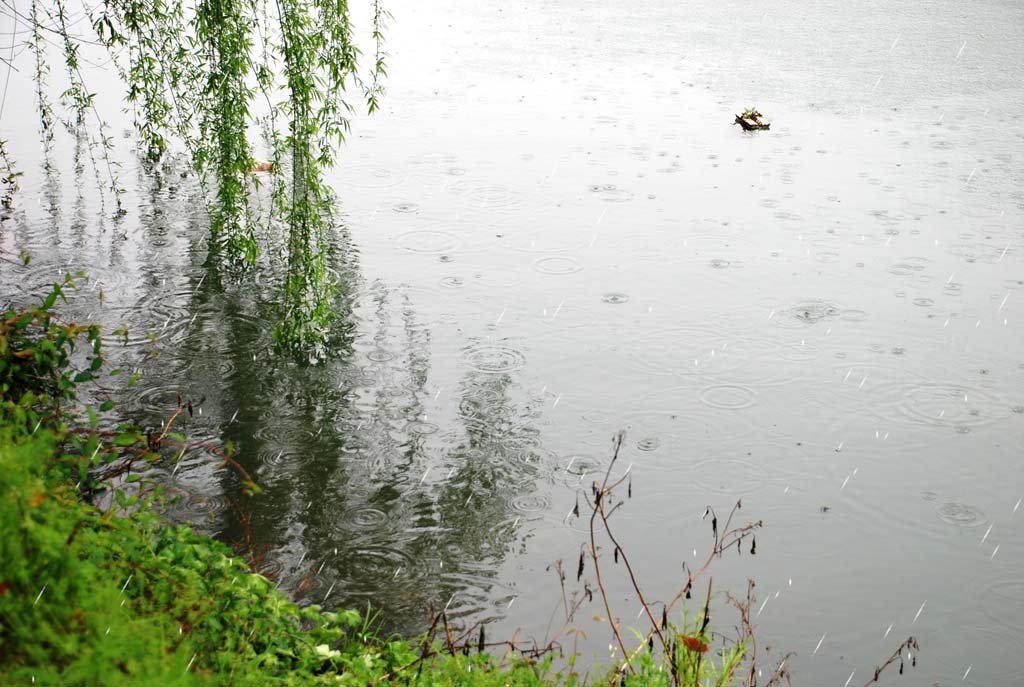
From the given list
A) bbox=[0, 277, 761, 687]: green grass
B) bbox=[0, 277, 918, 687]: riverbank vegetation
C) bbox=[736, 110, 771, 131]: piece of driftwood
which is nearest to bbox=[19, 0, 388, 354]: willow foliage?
bbox=[0, 277, 918, 687]: riverbank vegetation

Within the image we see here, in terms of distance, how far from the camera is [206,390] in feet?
21.4

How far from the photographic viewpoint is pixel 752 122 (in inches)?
480

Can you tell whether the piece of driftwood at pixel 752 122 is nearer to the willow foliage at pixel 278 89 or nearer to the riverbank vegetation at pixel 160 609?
the willow foliage at pixel 278 89

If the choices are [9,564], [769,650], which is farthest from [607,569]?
[9,564]

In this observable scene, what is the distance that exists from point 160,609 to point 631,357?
4785 millimetres

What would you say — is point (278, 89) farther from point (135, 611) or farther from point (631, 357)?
point (135, 611)

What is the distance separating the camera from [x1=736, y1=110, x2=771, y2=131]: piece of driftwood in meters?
12.2

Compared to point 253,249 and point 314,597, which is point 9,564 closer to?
point 314,597

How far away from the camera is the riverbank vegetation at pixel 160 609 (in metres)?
1.93

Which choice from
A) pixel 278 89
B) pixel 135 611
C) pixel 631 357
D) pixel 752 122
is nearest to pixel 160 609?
pixel 135 611

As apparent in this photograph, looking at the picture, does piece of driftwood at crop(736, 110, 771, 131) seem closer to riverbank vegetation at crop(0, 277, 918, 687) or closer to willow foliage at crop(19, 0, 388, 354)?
willow foliage at crop(19, 0, 388, 354)

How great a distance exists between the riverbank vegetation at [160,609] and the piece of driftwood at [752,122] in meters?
7.55

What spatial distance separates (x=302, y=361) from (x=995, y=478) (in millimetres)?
4427

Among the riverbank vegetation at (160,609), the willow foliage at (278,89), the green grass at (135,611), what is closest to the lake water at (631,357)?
the riverbank vegetation at (160,609)
